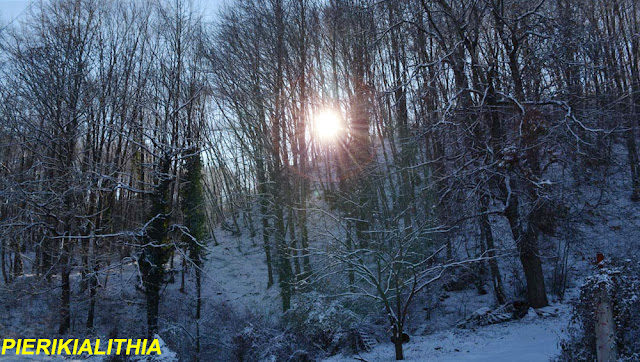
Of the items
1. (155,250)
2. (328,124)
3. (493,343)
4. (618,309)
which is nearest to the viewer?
(618,309)

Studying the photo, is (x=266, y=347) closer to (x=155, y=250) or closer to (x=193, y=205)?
(x=155, y=250)

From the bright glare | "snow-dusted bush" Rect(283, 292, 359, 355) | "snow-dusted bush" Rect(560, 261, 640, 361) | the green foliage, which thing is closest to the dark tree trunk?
"snow-dusted bush" Rect(283, 292, 359, 355)

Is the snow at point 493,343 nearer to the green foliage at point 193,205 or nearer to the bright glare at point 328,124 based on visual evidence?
the green foliage at point 193,205

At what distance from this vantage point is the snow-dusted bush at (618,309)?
4805mm

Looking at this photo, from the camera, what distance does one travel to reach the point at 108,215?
58.9 ft

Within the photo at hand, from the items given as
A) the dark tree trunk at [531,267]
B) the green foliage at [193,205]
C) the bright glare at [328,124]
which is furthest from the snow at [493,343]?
the bright glare at [328,124]

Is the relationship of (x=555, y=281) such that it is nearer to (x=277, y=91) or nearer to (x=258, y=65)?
(x=277, y=91)

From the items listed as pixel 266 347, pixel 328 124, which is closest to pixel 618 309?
pixel 266 347

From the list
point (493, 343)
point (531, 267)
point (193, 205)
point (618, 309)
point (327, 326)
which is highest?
point (193, 205)

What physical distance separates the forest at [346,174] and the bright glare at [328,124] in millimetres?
146

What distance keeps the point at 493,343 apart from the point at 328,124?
13.7 m

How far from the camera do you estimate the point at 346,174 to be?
57.2ft

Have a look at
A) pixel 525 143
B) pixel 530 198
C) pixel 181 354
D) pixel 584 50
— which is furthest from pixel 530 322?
pixel 181 354

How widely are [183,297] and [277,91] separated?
10.2m
